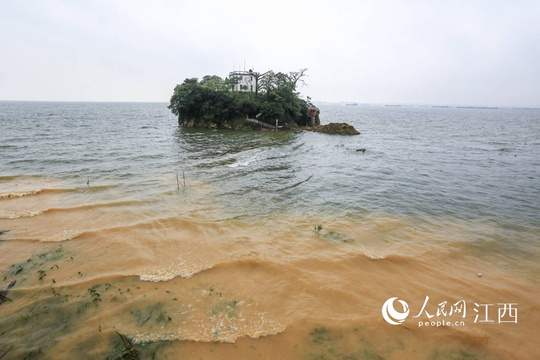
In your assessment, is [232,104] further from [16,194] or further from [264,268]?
[264,268]

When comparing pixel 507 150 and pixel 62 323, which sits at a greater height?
pixel 507 150

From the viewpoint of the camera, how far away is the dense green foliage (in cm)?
4384

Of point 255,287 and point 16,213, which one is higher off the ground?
point 16,213

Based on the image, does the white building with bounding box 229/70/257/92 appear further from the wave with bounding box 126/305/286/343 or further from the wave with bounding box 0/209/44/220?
the wave with bounding box 126/305/286/343

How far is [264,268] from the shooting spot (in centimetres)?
697

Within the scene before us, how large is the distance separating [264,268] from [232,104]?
1598 inches

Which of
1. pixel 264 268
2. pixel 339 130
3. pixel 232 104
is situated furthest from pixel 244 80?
pixel 264 268

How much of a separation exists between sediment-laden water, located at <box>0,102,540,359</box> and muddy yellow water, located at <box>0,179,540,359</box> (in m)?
0.04

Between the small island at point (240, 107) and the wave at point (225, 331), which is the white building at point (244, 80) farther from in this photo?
the wave at point (225, 331)

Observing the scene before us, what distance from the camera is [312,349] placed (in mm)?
4613

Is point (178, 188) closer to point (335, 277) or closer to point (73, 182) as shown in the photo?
point (73, 182)

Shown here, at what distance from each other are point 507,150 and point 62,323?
3903 centimetres

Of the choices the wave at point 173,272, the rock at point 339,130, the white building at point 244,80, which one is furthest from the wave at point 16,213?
the white building at point 244,80

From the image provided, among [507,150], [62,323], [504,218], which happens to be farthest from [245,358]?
[507,150]
